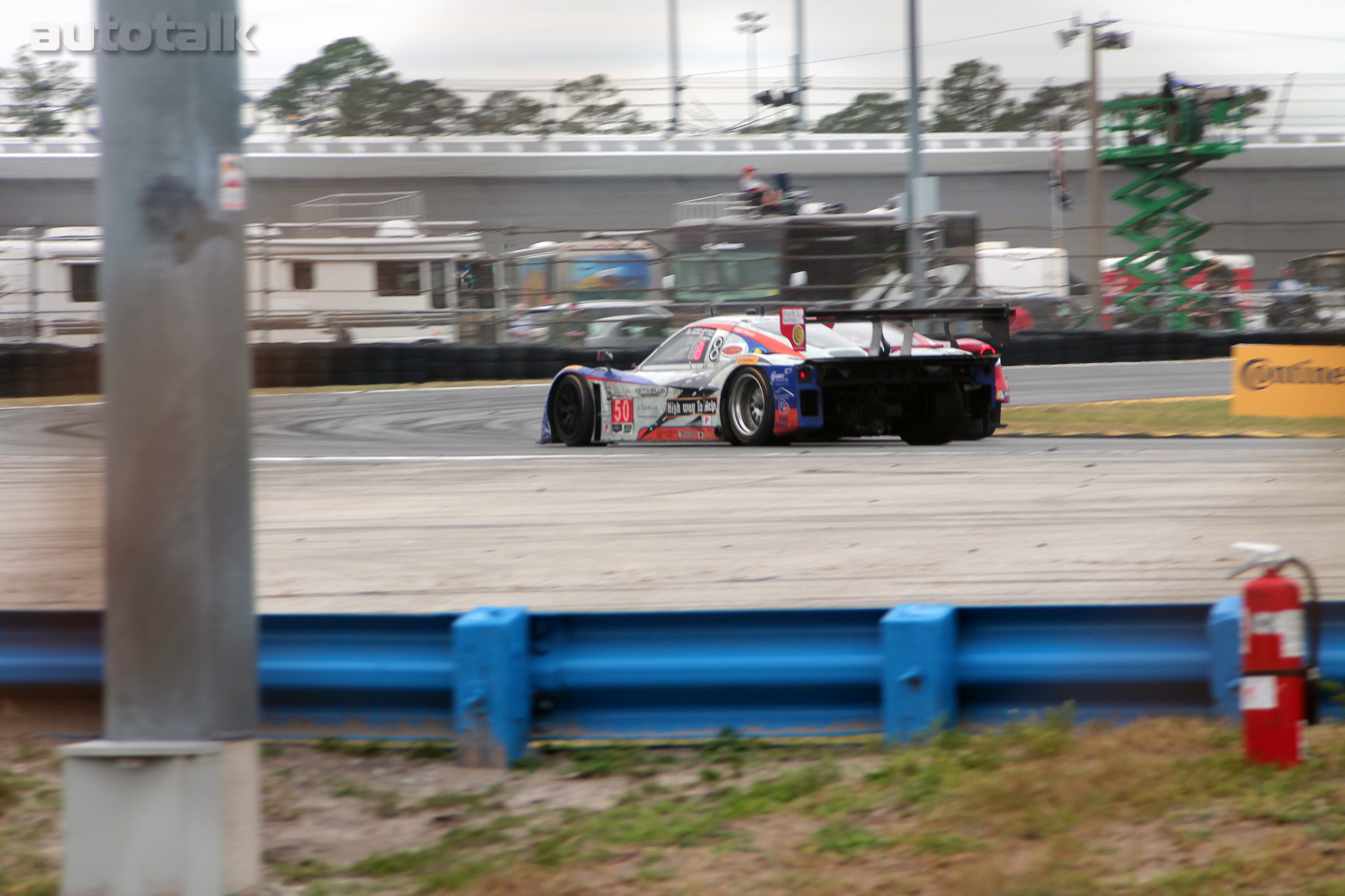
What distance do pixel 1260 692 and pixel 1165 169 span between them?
34.2 metres

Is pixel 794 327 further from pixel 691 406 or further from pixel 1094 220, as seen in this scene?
pixel 1094 220

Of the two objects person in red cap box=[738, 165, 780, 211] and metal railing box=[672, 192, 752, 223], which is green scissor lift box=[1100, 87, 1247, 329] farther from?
metal railing box=[672, 192, 752, 223]

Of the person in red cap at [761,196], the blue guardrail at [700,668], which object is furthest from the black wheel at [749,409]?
the person in red cap at [761,196]

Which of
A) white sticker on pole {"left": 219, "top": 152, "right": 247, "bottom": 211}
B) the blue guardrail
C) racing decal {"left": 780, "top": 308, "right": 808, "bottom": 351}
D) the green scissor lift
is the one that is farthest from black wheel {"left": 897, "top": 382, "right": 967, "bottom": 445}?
the green scissor lift

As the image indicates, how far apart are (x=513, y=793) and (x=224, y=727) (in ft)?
2.80

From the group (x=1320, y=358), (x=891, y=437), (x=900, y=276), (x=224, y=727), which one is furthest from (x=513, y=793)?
(x=900, y=276)

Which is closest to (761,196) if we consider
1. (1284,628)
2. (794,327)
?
(794,327)

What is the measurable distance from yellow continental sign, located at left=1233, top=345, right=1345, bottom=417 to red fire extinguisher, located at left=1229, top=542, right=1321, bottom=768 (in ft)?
33.2

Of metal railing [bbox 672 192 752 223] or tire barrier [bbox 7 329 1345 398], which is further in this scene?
metal railing [bbox 672 192 752 223]

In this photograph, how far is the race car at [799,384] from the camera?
10398 mm

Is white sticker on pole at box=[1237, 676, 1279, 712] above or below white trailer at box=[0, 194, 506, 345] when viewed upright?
below

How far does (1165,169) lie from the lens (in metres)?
34.7

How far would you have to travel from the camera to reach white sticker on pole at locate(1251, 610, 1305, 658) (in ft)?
10.4

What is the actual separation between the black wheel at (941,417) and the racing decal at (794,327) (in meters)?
1.20
